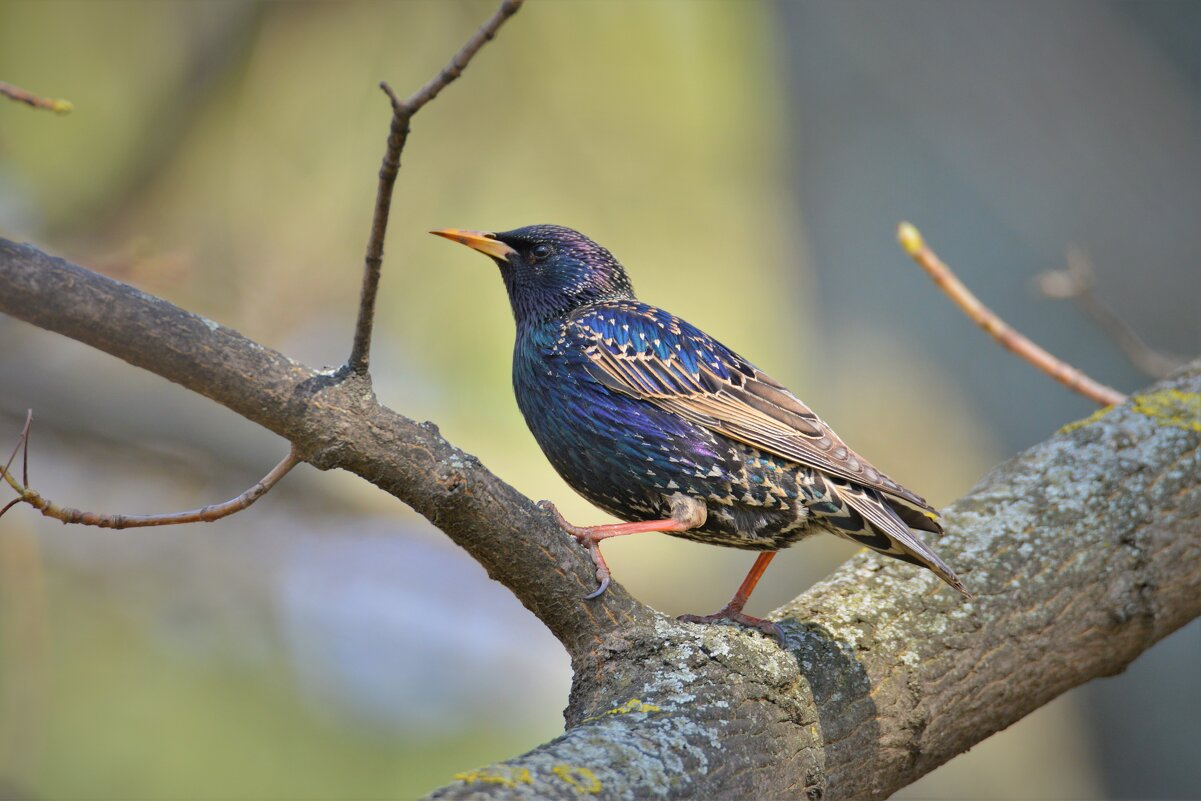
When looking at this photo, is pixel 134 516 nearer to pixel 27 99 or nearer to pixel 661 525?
pixel 27 99

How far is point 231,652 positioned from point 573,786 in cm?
548

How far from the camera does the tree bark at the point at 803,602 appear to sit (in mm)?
2223

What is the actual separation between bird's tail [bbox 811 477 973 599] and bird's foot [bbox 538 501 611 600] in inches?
31.5

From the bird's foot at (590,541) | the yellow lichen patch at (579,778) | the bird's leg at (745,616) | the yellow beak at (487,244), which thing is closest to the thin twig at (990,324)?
the bird's leg at (745,616)

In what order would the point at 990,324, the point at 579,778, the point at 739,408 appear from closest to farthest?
1. the point at 579,778
2. the point at 739,408
3. the point at 990,324

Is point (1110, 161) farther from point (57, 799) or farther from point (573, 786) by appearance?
point (57, 799)

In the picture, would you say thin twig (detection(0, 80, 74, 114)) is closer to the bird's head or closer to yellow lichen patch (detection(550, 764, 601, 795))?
yellow lichen patch (detection(550, 764, 601, 795))

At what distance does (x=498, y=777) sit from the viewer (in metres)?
2.10

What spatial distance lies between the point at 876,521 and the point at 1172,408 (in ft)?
4.92

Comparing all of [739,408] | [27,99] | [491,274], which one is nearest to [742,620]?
[739,408]

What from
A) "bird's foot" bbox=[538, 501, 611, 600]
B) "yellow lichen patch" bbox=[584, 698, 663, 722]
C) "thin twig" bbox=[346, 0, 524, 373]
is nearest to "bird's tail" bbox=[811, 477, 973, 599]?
"bird's foot" bbox=[538, 501, 611, 600]

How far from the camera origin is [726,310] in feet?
26.1

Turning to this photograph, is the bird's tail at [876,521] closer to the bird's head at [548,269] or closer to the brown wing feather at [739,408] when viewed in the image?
the brown wing feather at [739,408]

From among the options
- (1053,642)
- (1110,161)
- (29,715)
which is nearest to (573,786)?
(1053,642)
